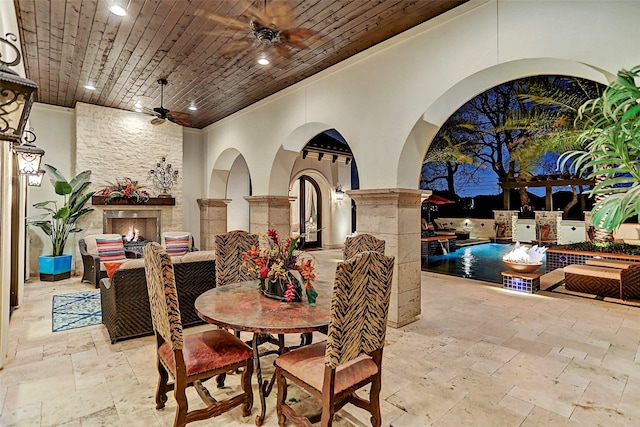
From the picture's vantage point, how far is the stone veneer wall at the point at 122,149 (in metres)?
6.91

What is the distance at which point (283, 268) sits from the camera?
2449 mm

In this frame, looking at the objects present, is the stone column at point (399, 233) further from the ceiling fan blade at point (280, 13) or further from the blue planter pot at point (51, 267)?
the blue planter pot at point (51, 267)

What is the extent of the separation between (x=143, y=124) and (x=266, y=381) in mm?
7231

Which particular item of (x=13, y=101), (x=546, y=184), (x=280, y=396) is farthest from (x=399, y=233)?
(x=546, y=184)

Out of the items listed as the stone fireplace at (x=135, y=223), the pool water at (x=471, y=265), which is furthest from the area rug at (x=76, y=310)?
the pool water at (x=471, y=265)

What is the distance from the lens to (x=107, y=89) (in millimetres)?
5973

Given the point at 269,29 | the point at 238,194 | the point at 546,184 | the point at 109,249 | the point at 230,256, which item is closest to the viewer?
the point at 230,256

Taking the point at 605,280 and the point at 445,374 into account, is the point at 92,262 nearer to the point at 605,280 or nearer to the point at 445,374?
the point at 445,374

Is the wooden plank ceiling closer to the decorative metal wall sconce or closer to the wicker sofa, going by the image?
the decorative metal wall sconce

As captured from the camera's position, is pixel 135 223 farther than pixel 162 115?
Yes

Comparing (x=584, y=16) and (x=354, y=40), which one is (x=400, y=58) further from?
(x=584, y=16)

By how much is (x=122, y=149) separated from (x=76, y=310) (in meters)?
4.16

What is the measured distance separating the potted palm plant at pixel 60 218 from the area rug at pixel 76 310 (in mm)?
1401

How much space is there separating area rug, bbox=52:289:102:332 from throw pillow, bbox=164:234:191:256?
1.36m
